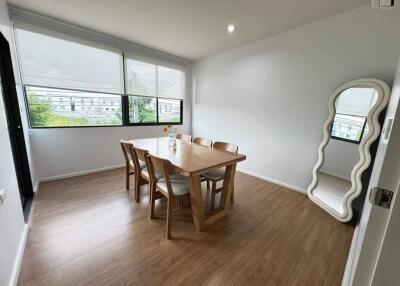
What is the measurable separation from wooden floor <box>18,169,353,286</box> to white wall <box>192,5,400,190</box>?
0.94 metres

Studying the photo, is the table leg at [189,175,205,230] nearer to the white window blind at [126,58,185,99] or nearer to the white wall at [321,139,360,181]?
the white wall at [321,139,360,181]

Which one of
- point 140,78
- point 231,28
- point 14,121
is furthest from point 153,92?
point 14,121

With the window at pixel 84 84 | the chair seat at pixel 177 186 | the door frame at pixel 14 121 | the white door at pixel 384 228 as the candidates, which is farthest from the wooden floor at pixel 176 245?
the window at pixel 84 84

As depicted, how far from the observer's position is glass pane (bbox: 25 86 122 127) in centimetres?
271

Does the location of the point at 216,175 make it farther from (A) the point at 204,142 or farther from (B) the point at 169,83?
(B) the point at 169,83

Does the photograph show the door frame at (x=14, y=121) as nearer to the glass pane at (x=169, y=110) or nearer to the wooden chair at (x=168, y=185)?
the wooden chair at (x=168, y=185)

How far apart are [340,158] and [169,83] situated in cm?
370

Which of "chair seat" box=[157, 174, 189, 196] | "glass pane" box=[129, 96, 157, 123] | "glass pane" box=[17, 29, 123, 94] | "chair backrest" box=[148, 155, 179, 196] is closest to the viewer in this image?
"chair backrest" box=[148, 155, 179, 196]

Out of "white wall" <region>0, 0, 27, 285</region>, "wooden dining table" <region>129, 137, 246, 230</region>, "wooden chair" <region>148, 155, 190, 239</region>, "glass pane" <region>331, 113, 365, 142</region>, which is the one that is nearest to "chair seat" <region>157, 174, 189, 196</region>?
"wooden chair" <region>148, 155, 190, 239</region>

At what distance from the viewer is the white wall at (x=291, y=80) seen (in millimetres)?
2090


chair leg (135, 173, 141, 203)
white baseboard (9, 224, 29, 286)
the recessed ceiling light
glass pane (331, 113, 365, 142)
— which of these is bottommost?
white baseboard (9, 224, 29, 286)

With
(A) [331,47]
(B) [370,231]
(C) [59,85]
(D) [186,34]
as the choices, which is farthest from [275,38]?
(C) [59,85]

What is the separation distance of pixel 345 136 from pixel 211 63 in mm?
3032

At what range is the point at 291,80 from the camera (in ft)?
9.14
